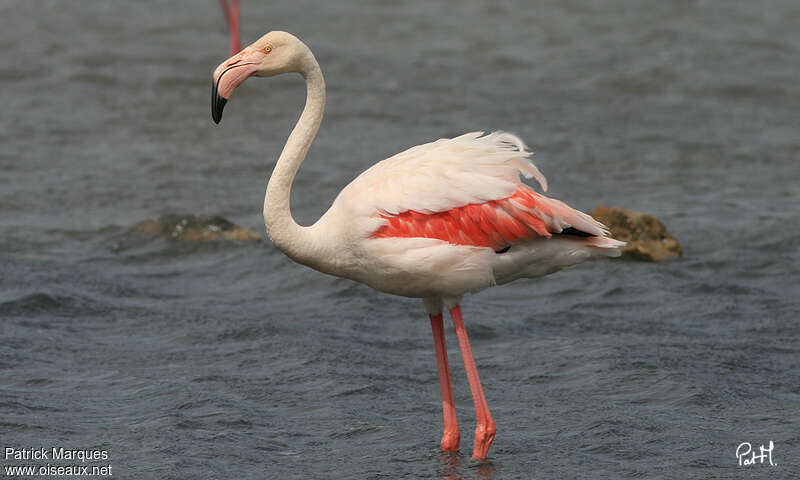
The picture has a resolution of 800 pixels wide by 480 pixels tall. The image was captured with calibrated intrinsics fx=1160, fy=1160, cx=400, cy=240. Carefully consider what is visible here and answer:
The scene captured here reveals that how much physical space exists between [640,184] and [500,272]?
6660mm

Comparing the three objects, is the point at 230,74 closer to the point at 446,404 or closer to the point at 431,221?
the point at 431,221

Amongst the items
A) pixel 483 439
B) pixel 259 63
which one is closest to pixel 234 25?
pixel 259 63

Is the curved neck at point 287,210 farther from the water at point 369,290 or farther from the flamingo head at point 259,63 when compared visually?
the water at point 369,290

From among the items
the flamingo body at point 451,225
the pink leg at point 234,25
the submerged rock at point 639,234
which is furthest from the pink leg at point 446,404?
the pink leg at point 234,25

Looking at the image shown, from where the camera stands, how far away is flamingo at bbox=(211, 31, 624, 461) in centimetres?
566

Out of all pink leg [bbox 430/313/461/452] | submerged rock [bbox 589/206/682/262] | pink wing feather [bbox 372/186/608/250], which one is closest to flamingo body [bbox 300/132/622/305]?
pink wing feather [bbox 372/186/608/250]

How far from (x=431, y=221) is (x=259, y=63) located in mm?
1155

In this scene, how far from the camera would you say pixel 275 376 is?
23.7 feet

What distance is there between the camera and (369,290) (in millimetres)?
9211

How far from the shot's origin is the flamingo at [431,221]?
566cm

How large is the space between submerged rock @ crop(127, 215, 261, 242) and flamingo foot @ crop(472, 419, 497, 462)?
492 cm

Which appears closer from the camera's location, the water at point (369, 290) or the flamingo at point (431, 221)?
the flamingo at point (431, 221)

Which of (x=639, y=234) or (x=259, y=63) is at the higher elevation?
(x=259, y=63)

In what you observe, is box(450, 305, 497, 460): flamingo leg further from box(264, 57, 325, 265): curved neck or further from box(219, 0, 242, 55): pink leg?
box(219, 0, 242, 55): pink leg
